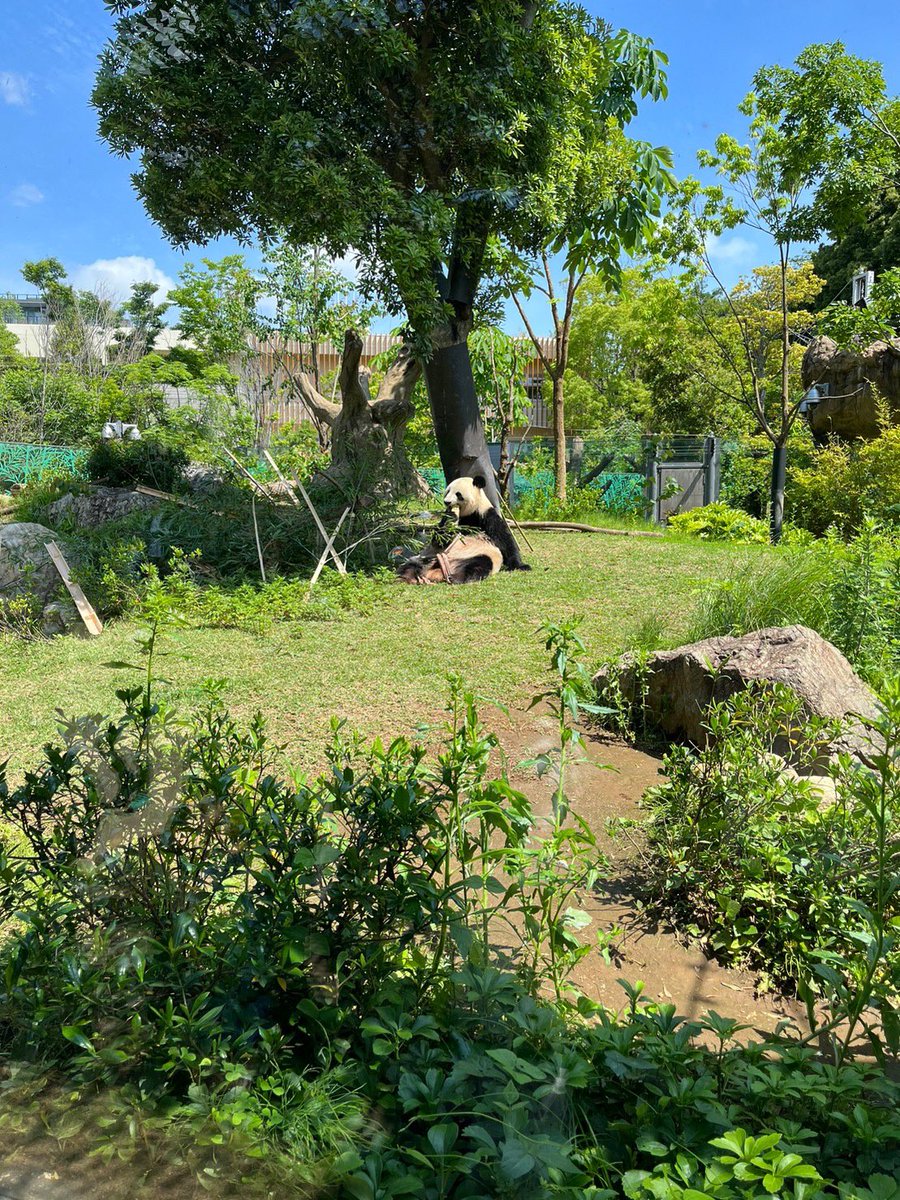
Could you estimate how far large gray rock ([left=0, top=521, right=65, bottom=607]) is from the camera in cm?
768

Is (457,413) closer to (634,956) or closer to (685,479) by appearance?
(685,479)

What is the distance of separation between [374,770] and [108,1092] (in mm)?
855

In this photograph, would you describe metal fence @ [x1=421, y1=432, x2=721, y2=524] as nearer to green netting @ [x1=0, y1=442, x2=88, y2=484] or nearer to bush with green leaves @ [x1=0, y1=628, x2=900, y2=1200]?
green netting @ [x1=0, y1=442, x2=88, y2=484]

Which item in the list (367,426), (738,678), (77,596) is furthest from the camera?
(367,426)

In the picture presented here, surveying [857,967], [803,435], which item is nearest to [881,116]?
[803,435]

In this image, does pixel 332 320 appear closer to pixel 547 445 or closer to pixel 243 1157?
pixel 547 445

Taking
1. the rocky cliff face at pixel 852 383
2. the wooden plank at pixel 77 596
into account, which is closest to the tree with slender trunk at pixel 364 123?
the wooden plank at pixel 77 596

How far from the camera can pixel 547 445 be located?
48.2ft

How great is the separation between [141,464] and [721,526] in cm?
705

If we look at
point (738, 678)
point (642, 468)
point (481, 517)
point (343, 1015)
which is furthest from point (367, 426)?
point (343, 1015)

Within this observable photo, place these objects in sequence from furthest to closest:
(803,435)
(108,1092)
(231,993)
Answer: (803,435) < (231,993) < (108,1092)

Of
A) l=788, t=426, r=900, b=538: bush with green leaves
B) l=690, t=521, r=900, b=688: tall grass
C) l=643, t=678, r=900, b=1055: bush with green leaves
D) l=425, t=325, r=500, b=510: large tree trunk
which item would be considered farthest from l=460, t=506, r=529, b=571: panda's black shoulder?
l=643, t=678, r=900, b=1055: bush with green leaves

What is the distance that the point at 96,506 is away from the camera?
10633 millimetres

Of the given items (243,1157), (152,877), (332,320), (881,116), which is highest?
(881,116)
